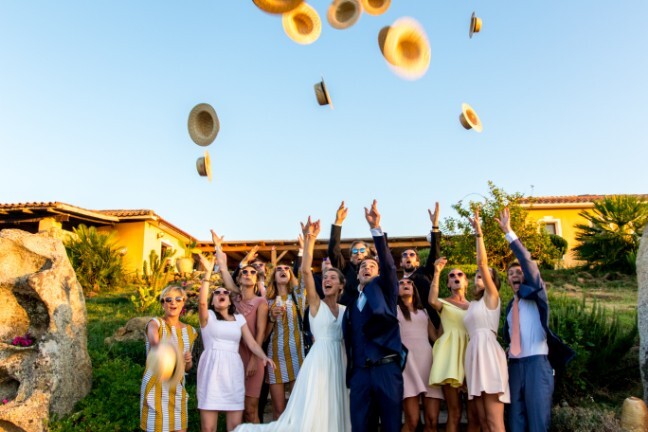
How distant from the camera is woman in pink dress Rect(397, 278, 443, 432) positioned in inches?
196

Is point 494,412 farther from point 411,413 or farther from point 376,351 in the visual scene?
point 376,351

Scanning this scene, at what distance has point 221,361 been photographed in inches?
203

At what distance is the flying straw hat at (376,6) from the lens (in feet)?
21.5

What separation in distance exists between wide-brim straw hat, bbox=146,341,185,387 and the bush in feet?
43.0

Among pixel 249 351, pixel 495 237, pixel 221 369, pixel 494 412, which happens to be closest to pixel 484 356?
pixel 494 412

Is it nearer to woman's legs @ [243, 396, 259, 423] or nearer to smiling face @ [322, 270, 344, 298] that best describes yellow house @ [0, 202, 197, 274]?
woman's legs @ [243, 396, 259, 423]

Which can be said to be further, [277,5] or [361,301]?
[277,5]

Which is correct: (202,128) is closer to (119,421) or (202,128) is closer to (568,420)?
(119,421)

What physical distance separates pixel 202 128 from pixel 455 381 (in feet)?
13.7

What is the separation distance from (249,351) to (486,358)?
2233 millimetres

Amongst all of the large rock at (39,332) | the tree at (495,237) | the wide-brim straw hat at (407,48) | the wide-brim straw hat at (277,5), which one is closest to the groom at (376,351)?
the wide-brim straw hat at (407,48)

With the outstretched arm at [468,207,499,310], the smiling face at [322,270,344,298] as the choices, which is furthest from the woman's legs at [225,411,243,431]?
the outstretched arm at [468,207,499,310]

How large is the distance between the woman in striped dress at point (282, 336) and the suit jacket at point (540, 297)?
2.23 metres

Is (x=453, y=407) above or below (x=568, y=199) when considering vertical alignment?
below
